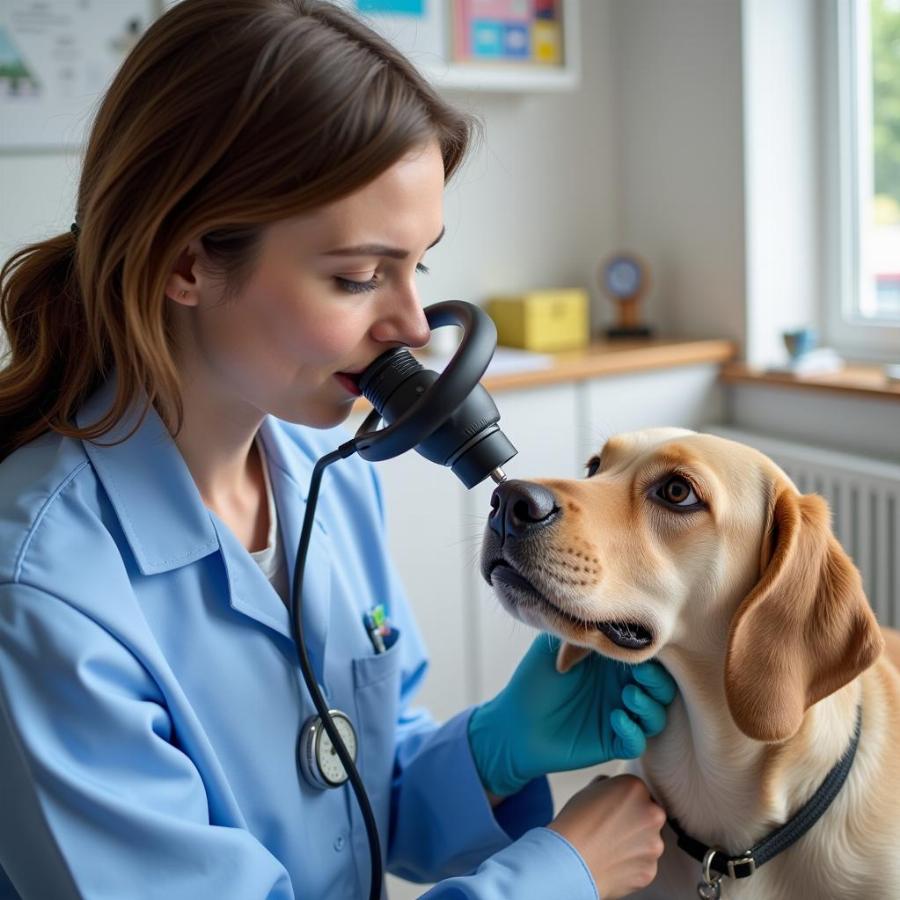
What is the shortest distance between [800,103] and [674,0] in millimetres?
437

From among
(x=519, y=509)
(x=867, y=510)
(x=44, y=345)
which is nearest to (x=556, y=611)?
(x=519, y=509)

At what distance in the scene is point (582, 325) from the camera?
288cm

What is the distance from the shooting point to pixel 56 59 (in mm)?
2256

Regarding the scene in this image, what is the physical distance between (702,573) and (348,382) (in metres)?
0.42

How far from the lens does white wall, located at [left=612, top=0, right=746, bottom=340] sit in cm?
267

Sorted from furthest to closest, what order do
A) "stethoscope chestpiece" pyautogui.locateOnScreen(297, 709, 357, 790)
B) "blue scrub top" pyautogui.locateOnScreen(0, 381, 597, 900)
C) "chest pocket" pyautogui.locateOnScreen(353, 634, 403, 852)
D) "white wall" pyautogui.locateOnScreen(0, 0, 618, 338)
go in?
"white wall" pyautogui.locateOnScreen(0, 0, 618, 338) < "chest pocket" pyautogui.locateOnScreen(353, 634, 403, 852) < "stethoscope chestpiece" pyautogui.locateOnScreen(297, 709, 357, 790) < "blue scrub top" pyautogui.locateOnScreen(0, 381, 597, 900)

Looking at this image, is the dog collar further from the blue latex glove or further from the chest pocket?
the chest pocket

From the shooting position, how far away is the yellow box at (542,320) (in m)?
2.77

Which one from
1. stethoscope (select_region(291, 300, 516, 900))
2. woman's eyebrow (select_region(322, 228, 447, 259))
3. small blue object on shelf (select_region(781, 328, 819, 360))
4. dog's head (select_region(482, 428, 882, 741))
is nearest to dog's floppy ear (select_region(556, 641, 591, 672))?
dog's head (select_region(482, 428, 882, 741))

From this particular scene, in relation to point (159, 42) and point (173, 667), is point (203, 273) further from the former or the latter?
point (173, 667)

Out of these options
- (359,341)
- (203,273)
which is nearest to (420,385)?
(359,341)

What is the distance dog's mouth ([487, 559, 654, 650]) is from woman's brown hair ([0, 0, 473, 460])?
377mm

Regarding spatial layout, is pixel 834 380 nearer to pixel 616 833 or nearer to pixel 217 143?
pixel 616 833

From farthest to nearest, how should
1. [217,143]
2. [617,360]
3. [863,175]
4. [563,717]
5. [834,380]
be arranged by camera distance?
[863,175]
[617,360]
[834,380]
[563,717]
[217,143]
